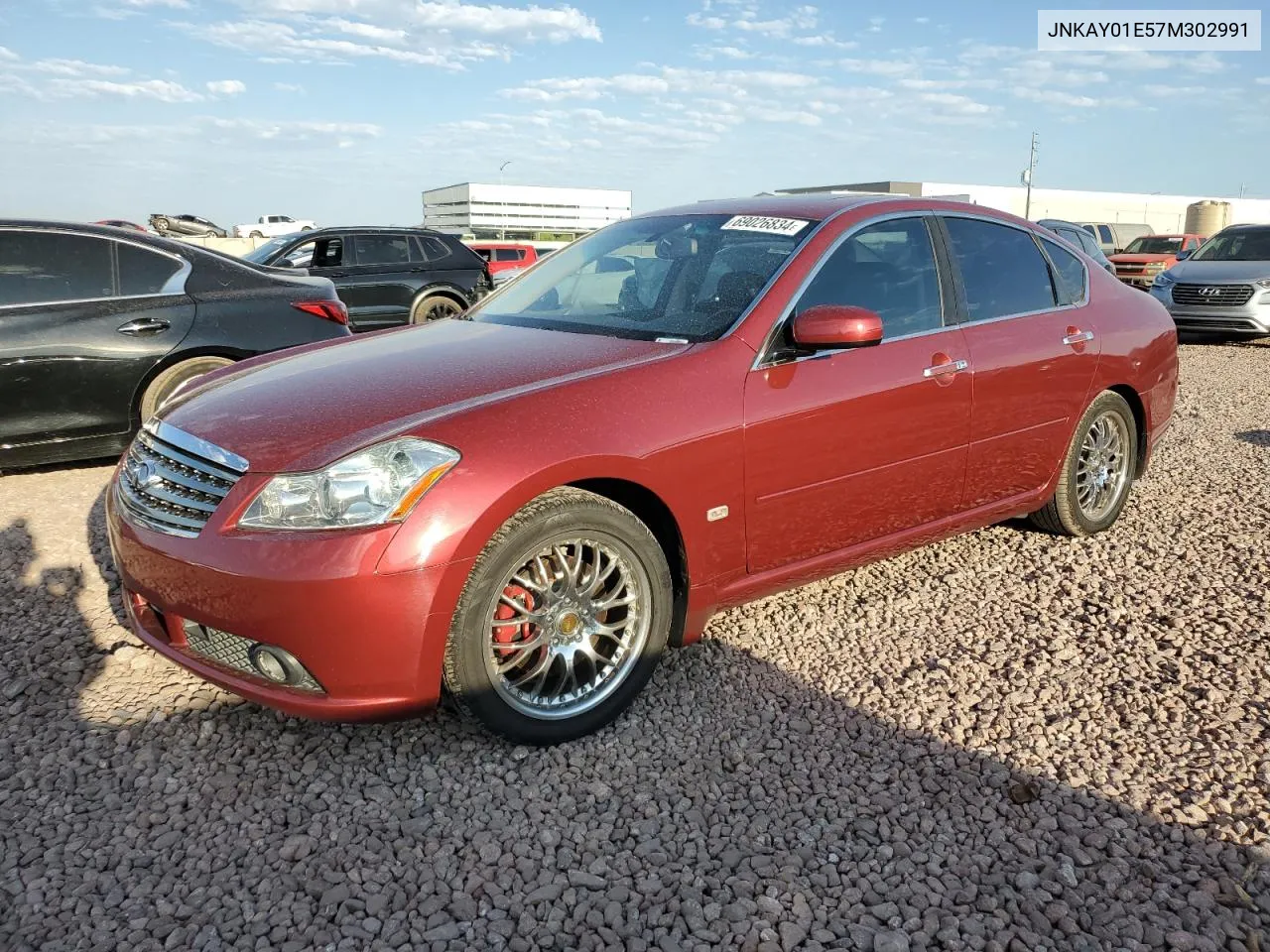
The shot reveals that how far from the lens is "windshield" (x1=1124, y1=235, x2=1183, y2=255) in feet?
72.3

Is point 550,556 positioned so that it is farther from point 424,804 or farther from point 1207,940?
point 1207,940

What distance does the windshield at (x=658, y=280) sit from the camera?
3527 mm

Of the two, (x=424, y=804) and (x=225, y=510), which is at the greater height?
(x=225, y=510)

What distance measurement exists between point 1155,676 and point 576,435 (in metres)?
2.34

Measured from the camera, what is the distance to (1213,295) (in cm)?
1330

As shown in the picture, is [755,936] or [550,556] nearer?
[755,936]

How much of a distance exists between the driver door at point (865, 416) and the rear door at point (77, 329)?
4.04 m

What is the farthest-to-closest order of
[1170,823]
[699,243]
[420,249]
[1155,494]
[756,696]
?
1. [420,249]
2. [1155,494]
3. [699,243]
4. [756,696]
5. [1170,823]

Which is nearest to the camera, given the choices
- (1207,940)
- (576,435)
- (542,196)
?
(1207,940)

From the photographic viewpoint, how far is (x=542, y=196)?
6981 cm

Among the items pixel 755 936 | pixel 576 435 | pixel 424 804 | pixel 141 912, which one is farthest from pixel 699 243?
pixel 141 912

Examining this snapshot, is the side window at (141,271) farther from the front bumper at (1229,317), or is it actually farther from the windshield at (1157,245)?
the windshield at (1157,245)

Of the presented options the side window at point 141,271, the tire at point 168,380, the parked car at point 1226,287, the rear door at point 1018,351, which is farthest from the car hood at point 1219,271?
the side window at point 141,271

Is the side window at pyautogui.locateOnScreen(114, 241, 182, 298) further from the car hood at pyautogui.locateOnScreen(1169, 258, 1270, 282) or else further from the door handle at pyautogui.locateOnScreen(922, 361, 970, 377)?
the car hood at pyautogui.locateOnScreen(1169, 258, 1270, 282)
